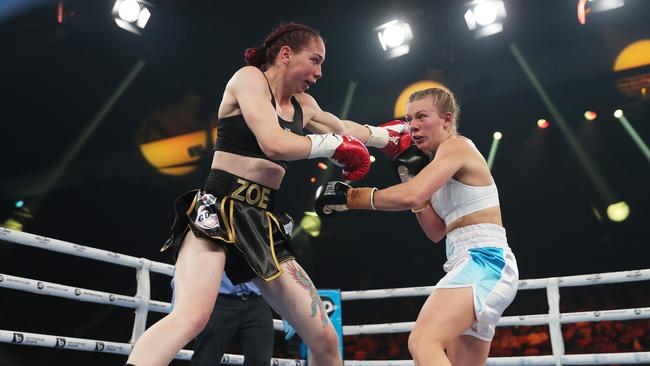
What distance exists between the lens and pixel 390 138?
2.61 m

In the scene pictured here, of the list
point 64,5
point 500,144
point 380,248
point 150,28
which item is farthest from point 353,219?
point 64,5

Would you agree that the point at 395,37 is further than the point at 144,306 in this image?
Yes

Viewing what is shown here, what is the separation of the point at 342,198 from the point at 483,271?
51 centimetres

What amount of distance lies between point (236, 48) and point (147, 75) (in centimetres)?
103

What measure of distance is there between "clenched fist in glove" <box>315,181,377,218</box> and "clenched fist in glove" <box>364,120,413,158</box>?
1.74 feet

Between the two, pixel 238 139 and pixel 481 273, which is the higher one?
pixel 238 139

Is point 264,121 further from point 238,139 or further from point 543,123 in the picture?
point 543,123

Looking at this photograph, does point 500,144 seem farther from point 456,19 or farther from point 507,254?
point 507,254

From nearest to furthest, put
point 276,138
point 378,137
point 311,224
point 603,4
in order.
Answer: point 276,138 → point 378,137 → point 603,4 → point 311,224

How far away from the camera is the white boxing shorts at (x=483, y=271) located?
189 centimetres

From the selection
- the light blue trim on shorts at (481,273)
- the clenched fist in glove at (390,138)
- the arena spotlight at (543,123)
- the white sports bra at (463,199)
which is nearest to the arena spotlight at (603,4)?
the arena spotlight at (543,123)

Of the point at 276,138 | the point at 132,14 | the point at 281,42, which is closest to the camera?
the point at 276,138

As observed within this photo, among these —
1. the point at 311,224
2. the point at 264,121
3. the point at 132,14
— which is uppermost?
the point at 132,14

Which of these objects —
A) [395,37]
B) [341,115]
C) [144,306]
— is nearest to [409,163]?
[144,306]
